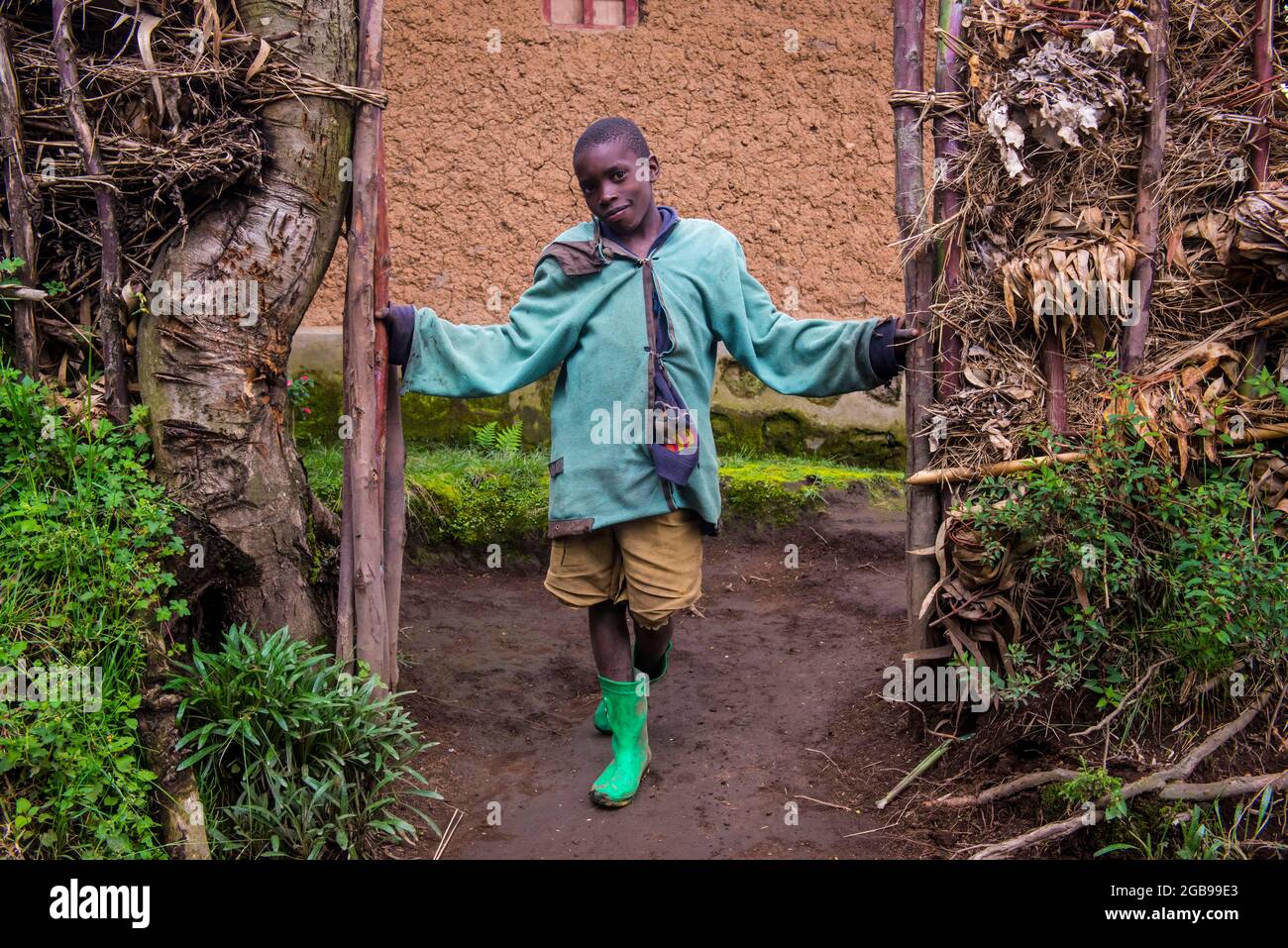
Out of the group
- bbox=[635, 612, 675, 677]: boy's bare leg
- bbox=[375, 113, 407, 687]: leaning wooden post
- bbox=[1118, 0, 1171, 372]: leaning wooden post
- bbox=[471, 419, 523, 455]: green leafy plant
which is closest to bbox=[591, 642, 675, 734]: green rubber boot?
bbox=[635, 612, 675, 677]: boy's bare leg

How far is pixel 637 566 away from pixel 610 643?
11.7 inches

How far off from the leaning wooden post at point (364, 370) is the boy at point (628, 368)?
0.12 m

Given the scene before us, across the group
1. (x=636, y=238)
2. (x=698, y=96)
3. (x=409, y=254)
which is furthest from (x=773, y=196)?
(x=636, y=238)

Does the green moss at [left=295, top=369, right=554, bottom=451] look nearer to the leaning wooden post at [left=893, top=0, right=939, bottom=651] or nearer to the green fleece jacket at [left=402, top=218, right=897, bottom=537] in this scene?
the green fleece jacket at [left=402, top=218, right=897, bottom=537]

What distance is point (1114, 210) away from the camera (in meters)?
3.24

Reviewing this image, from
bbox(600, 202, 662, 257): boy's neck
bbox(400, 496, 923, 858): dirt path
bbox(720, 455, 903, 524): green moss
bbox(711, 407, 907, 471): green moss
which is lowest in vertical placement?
bbox(400, 496, 923, 858): dirt path

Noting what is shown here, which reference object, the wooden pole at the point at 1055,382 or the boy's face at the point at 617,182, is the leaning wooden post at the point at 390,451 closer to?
the boy's face at the point at 617,182

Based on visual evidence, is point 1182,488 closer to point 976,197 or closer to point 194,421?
point 976,197

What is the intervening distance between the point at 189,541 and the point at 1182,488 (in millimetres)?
2860

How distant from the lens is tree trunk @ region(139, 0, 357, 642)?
3318mm

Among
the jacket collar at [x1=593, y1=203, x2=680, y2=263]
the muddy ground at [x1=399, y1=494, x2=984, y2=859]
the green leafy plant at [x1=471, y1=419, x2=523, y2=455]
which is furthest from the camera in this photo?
the green leafy plant at [x1=471, y1=419, x2=523, y2=455]

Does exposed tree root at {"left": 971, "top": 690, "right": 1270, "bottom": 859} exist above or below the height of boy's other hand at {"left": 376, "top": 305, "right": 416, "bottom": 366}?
below

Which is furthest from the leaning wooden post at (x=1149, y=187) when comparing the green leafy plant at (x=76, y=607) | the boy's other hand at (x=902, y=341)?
the green leafy plant at (x=76, y=607)

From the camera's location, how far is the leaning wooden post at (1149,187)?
3.14 meters
